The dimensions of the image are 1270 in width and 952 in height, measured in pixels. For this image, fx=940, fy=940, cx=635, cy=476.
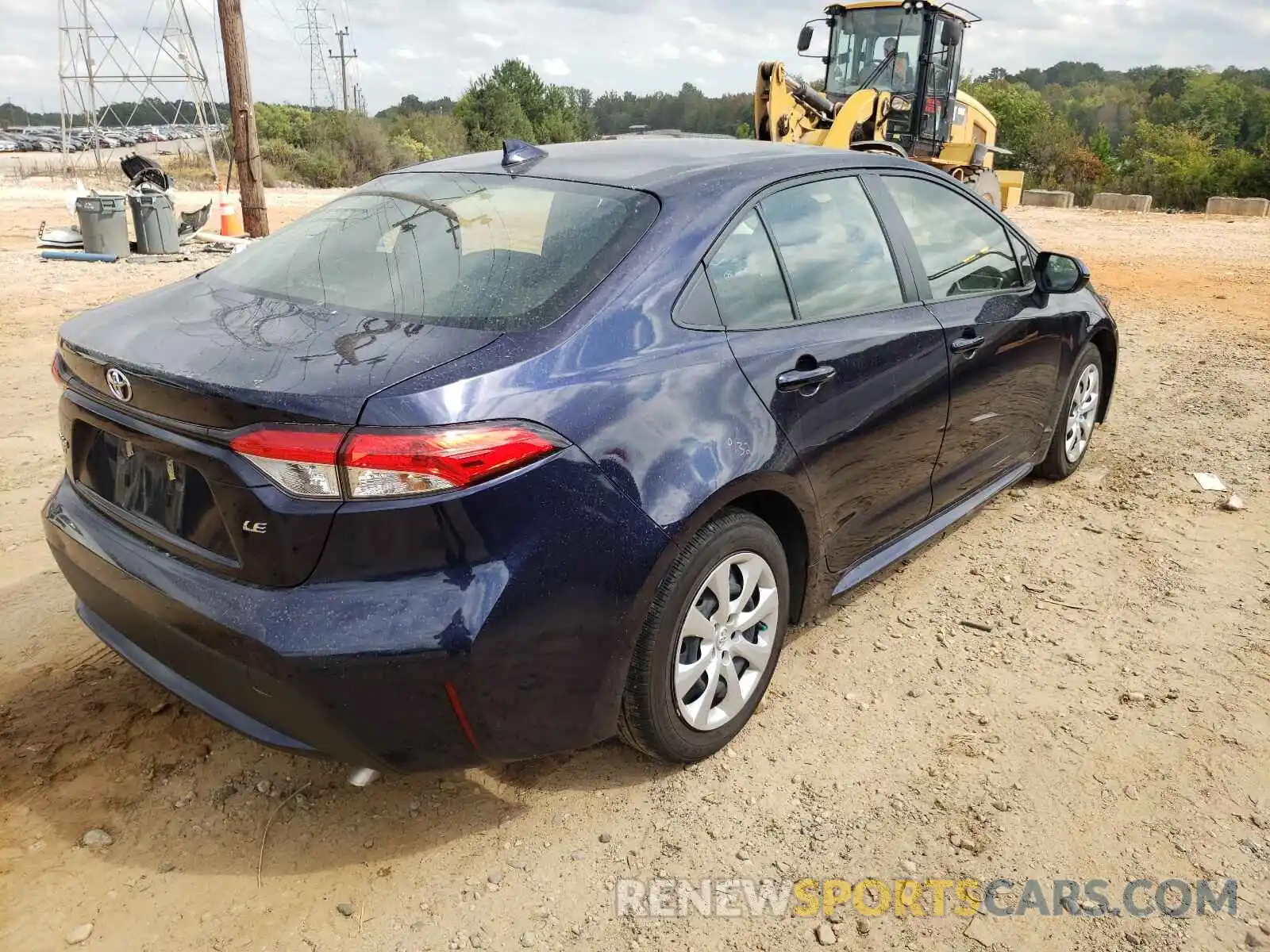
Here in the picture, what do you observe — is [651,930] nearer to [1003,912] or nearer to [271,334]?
[1003,912]

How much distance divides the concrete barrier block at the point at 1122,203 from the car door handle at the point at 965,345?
23.9 meters

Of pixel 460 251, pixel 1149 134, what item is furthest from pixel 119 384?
pixel 1149 134

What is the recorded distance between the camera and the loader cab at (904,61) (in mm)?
13219

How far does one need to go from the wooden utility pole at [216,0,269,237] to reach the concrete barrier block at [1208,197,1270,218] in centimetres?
2190

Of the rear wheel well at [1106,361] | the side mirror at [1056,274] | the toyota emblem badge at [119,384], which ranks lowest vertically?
the rear wheel well at [1106,361]

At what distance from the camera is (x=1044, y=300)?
4.14 metres

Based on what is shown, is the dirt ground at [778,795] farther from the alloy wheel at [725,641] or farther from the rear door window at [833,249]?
the rear door window at [833,249]

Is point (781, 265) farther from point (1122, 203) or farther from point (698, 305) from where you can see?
point (1122, 203)

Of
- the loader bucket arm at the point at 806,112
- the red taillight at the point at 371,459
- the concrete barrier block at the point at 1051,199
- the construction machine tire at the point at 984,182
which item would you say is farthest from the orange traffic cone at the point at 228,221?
the concrete barrier block at the point at 1051,199

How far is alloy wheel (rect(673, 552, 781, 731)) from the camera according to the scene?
101 inches

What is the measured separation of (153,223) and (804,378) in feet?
40.6

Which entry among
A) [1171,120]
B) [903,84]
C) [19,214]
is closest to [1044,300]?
[903,84]

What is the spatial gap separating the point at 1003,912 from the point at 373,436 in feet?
6.09

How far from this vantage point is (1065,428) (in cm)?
471
